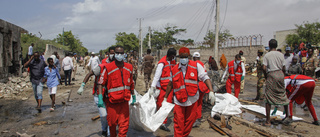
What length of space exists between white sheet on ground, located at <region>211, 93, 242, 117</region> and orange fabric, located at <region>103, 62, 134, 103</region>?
9.56 ft

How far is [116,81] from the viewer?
394cm

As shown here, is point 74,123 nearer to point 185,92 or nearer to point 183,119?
point 183,119

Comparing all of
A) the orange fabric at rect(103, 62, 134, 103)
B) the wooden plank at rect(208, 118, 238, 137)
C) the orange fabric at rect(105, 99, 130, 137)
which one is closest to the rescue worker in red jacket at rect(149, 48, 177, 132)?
the wooden plank at rect(208, 118, 238, 137)

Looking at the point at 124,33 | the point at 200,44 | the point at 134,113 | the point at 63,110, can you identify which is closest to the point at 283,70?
the point at 134,113

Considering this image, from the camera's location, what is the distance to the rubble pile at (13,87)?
34.6 ft

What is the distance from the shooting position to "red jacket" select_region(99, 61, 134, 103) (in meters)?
3.91

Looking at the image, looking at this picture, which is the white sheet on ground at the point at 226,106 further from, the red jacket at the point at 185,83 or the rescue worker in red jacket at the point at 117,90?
the rescue worker in red jacket at the point at 117,90

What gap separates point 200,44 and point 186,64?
74.4ft

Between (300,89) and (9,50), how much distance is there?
15.4m

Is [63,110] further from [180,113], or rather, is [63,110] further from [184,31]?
[184,31]

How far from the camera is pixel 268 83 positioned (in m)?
5.23

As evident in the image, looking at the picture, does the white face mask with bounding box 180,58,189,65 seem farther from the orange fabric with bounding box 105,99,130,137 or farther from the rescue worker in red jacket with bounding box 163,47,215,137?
the orange fabric with bounding box 105,99,130,137

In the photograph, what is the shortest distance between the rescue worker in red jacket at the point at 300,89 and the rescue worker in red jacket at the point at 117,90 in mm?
3828

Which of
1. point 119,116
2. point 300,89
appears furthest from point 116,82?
point 300,89
